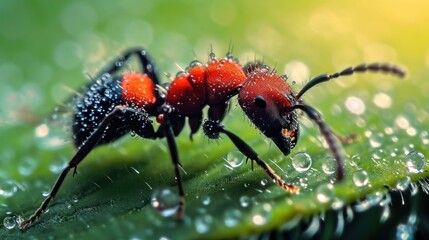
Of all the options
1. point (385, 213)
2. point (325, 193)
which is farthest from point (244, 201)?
point (385, 213)

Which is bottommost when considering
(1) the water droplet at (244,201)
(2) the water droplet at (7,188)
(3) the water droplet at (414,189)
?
(2) the water droplet at (7,188)

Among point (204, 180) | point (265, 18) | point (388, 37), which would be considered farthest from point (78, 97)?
point (388, 37)

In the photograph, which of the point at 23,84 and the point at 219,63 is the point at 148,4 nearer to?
the point at 23,84

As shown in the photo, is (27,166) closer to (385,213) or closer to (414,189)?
(385,213)

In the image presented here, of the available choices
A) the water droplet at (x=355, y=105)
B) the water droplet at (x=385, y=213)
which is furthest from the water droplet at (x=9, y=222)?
the water droplet at (x=355, y=105)

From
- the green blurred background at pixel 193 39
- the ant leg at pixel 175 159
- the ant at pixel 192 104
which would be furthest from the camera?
the green blurred background at pixel 193 39

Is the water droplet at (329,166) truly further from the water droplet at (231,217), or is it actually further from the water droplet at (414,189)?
the water droplet at (231,217)

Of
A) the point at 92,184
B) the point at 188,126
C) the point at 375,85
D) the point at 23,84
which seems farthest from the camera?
the point at 23,84
